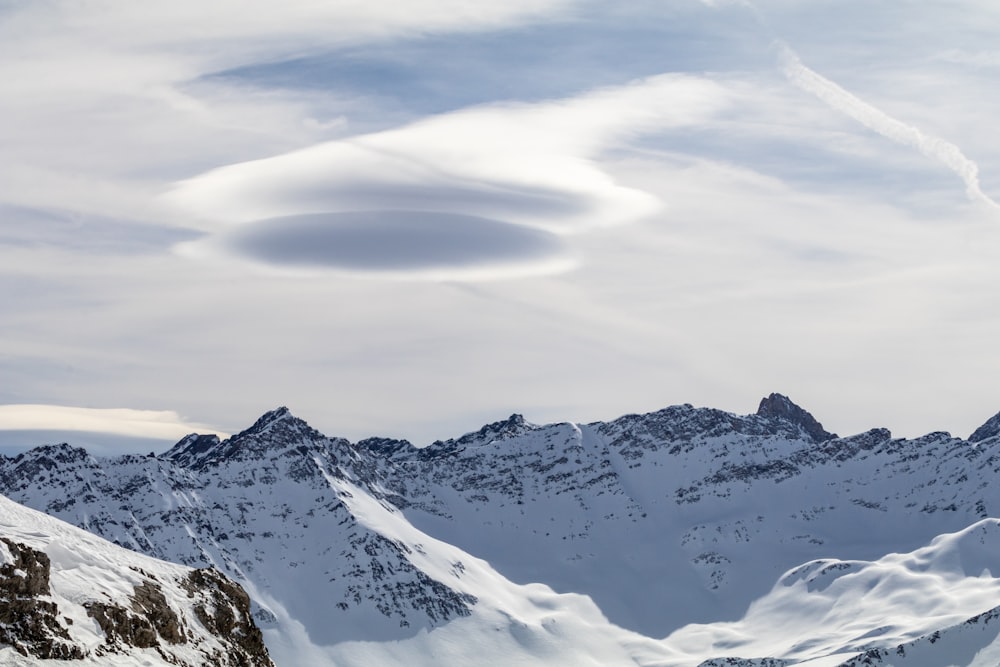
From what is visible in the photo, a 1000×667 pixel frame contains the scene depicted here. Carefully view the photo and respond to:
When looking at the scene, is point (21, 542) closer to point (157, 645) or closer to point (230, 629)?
point (157, 645)

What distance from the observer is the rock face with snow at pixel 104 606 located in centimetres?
9112

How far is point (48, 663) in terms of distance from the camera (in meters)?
89.4

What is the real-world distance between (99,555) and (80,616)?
12.7 metres

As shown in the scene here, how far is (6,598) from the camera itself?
296 ft

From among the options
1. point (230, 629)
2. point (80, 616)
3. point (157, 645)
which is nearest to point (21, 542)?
point (80, 616)

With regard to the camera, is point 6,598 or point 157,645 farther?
point 157,645

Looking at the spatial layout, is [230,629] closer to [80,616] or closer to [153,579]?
[153,579]

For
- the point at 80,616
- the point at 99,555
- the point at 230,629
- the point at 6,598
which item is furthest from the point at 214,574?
the point at 6,598

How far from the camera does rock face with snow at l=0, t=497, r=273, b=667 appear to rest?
91.1 meters

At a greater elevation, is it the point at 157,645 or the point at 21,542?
the point at 21,542

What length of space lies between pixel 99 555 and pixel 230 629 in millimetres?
14164

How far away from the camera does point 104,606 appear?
327 feet

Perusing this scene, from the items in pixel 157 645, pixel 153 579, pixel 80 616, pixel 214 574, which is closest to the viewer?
pixel 80 616

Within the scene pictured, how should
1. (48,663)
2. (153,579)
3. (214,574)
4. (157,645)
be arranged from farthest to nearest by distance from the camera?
(214,574), (153,579), (157,645), (48,663)
